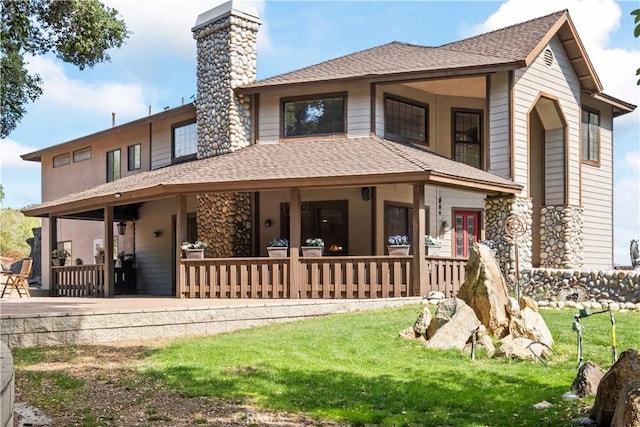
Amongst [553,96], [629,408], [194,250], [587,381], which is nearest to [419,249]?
[194,250]

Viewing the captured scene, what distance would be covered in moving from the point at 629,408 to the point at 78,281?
1666 cm

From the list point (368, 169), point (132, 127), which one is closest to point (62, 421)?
point (368, 169)

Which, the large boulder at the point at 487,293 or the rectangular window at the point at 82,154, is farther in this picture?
the rectangular window at the point at 82,154

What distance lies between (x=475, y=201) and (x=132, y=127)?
10.8m

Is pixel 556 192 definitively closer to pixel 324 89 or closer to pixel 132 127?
pixel 324 89

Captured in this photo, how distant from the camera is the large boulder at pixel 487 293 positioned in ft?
29.6

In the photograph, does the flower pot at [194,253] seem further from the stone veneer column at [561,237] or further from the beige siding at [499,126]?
the stone veneer column at [561,237]

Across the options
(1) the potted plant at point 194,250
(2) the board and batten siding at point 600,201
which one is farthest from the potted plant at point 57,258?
(2) the board and batten siding at point 600,201

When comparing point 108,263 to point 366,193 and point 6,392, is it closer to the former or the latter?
point 366,193

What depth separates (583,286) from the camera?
49.5ft

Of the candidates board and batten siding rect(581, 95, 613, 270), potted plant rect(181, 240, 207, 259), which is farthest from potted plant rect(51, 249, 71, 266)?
board and batten siding rect(581, 95, 613, 270)

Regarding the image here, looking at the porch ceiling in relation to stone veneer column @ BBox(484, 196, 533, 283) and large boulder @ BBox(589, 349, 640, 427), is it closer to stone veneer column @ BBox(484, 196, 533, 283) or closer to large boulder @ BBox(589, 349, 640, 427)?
stone veneer column @ BBox(484, 196, 533, 283)

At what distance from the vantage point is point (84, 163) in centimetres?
2386

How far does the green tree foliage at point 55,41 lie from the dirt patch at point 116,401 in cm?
405
